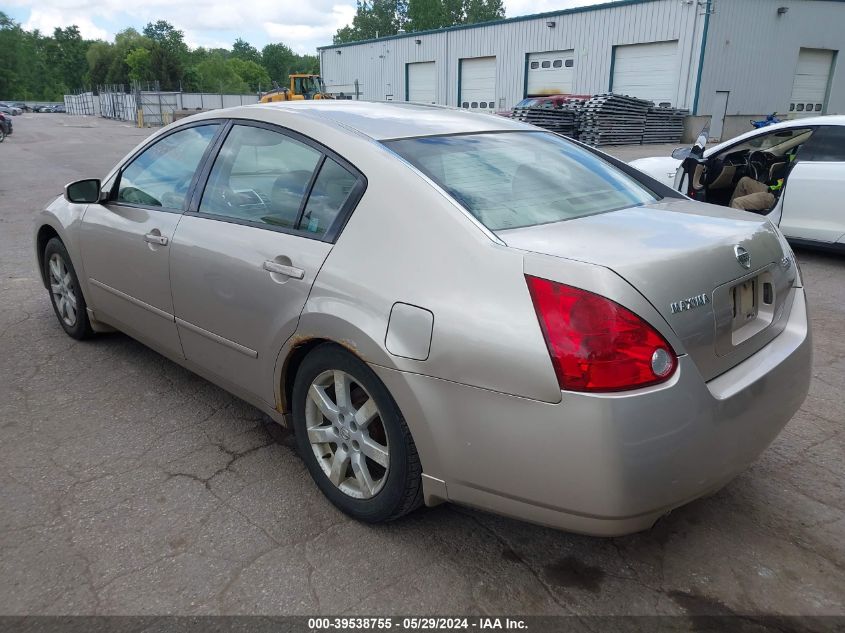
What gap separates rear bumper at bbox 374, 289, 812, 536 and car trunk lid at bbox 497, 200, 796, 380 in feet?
0.37

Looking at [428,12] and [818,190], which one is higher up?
[428,12]

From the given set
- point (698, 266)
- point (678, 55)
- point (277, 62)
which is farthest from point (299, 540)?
point (277, 62)

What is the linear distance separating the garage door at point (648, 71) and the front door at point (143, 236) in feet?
83.1

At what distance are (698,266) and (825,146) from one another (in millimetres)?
5783

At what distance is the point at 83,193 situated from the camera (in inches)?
154

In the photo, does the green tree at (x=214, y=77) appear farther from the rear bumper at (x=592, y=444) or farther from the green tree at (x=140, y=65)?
the rear bumper at (x=592, y=444)

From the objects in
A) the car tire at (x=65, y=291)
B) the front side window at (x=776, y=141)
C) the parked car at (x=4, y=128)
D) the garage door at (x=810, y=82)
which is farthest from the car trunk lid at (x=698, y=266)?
the parked car at (x=4, y=128)

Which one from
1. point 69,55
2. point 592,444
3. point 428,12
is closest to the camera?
point 592,444

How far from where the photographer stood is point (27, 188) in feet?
42.5

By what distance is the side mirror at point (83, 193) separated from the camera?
3910 millimetres

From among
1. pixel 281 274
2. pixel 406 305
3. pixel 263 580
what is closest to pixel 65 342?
pixel 281 274

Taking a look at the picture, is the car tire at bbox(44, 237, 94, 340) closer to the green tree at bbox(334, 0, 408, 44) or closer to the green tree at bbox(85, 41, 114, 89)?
the green tree at bbox(334, 0, 408, 44)

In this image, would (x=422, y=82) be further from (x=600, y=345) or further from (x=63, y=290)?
(x=600, y=345)

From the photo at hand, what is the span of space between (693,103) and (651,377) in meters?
26.0
